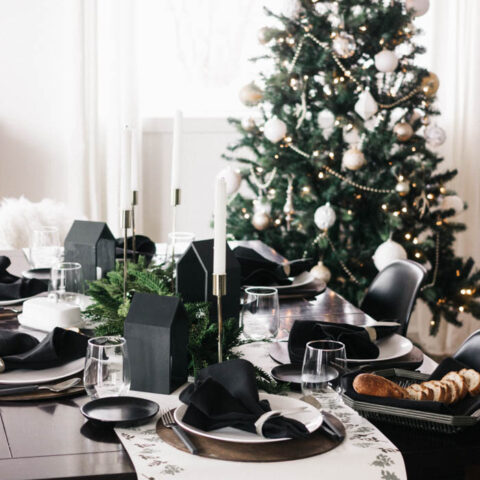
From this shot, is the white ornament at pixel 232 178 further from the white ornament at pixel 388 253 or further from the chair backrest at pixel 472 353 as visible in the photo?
the chair backrest at pixel 472 353

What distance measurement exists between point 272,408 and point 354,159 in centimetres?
251

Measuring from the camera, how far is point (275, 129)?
12.6ft

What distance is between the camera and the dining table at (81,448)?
117 cm

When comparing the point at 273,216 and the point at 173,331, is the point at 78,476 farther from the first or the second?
the point at 273,216

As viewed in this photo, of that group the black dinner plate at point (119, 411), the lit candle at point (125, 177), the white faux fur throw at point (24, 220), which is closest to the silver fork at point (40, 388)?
the black dinner plate at point (119, 411)

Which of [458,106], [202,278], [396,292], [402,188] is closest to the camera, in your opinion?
[202,278]

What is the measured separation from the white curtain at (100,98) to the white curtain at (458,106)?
182 centimetres

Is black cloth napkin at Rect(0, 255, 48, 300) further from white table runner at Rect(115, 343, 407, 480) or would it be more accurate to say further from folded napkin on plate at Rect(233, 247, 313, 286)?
white table runner at Rect(115, 343, 407, 480)

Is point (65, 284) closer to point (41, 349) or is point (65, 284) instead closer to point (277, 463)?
point (41, 349)

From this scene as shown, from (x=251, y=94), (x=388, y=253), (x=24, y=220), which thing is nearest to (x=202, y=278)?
(x=24, y=220)

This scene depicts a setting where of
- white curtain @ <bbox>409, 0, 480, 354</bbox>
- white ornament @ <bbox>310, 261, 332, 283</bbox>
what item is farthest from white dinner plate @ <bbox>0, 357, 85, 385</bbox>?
white curtain @ <bbox>409, 0, 480, 354</bbox>

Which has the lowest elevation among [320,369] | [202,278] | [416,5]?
[320,369]

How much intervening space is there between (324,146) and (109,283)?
2086 mm

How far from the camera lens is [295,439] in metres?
1.28
